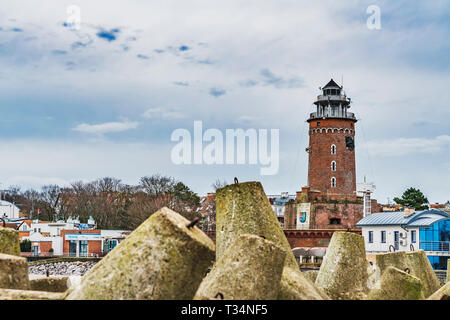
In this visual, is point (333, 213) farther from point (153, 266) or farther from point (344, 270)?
point (153, 266)

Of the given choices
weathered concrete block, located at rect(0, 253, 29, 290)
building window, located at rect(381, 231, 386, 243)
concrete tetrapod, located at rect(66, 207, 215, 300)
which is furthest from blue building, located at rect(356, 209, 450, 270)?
concrete tetrapod, located at rect(66, 207, 215, 300)

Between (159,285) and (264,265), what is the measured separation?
97 cm

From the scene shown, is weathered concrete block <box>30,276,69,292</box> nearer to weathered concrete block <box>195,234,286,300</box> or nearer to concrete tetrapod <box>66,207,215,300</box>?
concrete tetrapod <box>66,207,215,300</box>

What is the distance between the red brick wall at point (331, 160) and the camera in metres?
73.4

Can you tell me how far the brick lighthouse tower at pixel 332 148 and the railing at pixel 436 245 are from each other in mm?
26892

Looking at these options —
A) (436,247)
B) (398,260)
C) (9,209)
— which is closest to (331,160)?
(436,247)

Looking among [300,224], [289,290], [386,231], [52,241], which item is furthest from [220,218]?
[52,241]

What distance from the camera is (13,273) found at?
6.51 metres

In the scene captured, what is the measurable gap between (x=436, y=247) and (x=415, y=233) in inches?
81.3

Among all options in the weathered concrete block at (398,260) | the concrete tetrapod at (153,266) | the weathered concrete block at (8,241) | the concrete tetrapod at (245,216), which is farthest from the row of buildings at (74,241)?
the concrete tetrapod at (153,266)

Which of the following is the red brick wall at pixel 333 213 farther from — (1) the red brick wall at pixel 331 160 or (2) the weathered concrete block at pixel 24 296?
(2) the weathered concrete block at pixel 24 296

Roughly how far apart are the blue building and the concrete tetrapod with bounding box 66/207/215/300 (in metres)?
40.1

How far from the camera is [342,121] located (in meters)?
74.0

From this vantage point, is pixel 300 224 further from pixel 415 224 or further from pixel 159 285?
pixel 159 285
